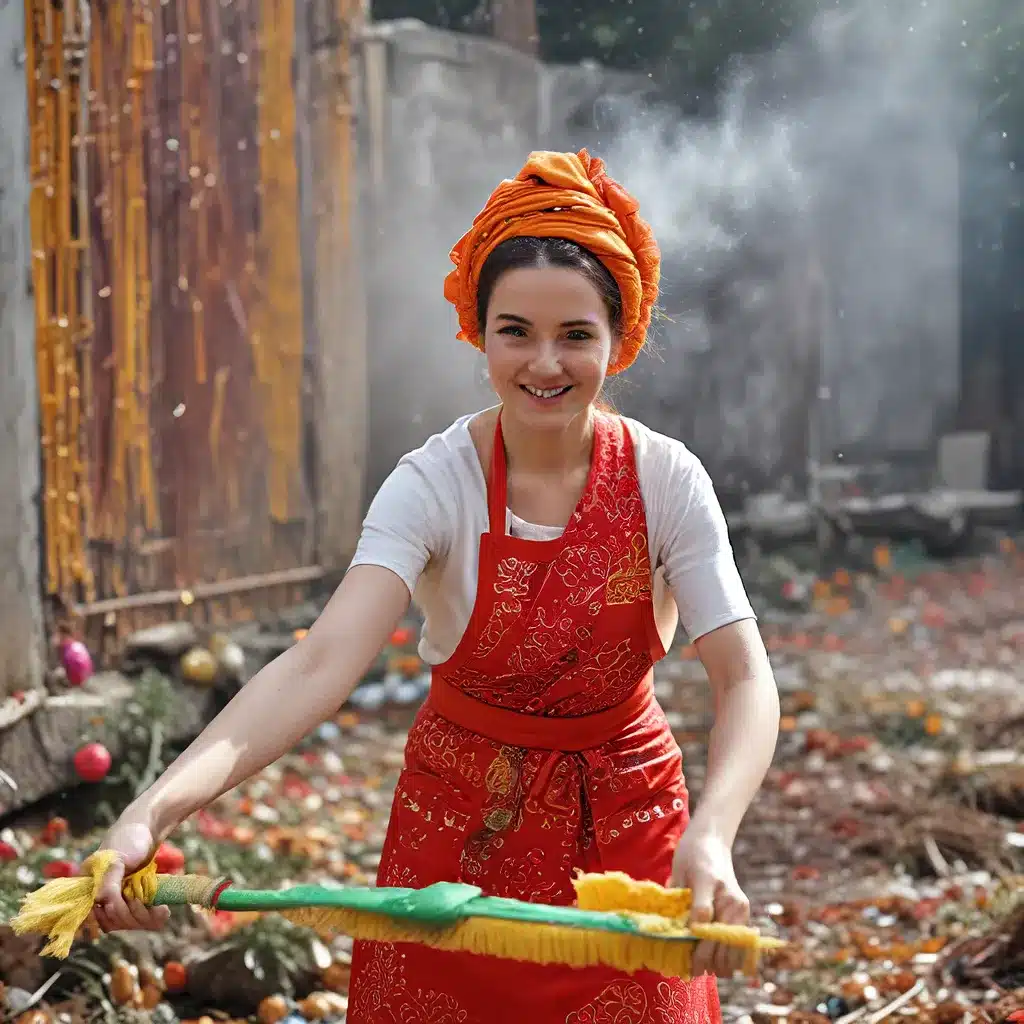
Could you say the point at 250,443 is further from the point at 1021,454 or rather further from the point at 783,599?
the point at 1021,454

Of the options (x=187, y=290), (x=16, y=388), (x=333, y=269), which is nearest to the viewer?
(x=16, y=388)

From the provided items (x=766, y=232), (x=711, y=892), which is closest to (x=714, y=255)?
(x=766, y=232)

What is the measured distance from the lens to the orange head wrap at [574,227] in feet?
7.46

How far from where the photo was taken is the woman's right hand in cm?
181

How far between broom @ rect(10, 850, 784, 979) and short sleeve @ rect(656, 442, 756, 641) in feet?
1.78

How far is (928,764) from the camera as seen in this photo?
19.4 feet

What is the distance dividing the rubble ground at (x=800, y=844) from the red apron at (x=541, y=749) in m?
1.32

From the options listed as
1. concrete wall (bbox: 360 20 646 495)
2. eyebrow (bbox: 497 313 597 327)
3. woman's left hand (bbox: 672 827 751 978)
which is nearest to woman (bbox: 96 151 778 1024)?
eyebrow (bbox: 497 313 597 327)

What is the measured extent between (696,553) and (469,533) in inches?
14.7

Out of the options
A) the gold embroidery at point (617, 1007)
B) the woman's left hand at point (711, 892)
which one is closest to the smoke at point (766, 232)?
the gold embroidery at point (617, 1007)

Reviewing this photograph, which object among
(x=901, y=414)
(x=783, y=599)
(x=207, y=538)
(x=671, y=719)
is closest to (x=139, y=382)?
(x=207, y=538)

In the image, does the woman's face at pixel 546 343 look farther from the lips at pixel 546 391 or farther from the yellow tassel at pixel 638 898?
the yellow tassel at pixel 638 898

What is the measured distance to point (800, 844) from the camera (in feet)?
16.7

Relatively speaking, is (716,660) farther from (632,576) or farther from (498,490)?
(498,490)
